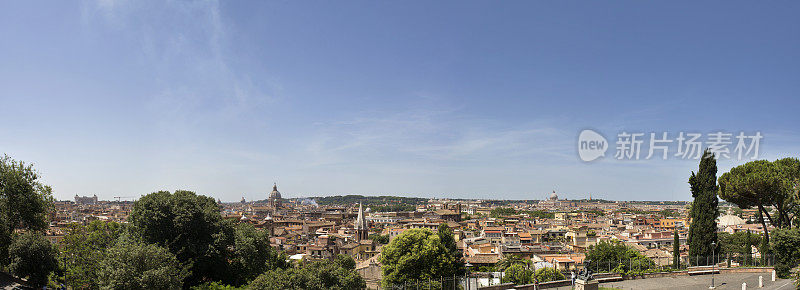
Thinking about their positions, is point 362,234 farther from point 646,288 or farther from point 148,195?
point 646,288

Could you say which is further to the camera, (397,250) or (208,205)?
(397,250)

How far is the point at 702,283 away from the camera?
16.8 meters

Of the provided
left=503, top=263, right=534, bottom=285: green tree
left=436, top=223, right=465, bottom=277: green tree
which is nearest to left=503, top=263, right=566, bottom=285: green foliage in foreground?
left=503, top=263, right=534, bottom=285: green tree

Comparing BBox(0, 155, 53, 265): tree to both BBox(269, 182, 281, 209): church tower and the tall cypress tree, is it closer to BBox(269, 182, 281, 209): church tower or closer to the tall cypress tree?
the tall cypress tree

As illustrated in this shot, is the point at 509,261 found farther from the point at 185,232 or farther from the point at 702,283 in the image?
the point at 185,232

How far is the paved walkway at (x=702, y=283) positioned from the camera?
16094 mm

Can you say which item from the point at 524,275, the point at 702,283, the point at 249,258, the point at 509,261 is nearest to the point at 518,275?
the point at 524,275

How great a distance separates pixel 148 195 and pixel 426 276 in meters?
14.3

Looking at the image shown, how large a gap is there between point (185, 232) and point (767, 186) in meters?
28.7

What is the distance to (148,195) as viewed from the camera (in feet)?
65.1

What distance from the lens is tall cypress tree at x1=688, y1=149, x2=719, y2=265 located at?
2194 centimetres

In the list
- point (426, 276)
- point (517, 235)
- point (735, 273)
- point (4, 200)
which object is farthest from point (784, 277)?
point (517, 235)

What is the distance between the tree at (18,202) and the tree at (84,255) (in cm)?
388

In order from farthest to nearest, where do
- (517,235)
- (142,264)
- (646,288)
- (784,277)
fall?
(517,235)
(784,277)
(646,288)
(142,264)
